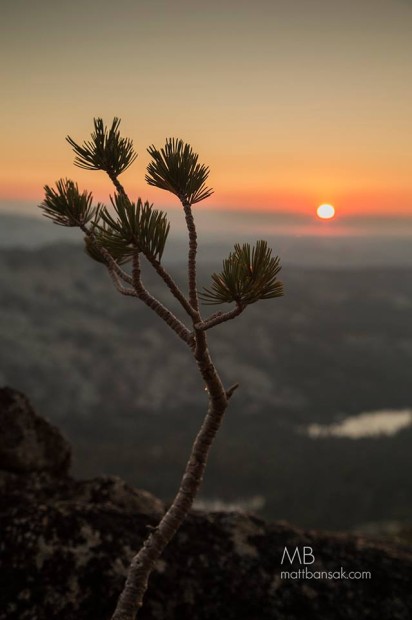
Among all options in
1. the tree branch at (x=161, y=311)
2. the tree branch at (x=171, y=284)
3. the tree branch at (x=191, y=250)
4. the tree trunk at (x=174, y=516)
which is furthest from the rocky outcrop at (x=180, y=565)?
the tree branch at (x=191, y=250)

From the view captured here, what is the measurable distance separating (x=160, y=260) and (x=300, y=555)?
7455 mm

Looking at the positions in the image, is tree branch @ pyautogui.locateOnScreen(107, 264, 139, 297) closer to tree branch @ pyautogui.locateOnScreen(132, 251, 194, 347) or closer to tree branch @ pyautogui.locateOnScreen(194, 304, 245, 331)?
tree branch @ pyautogui.locateOnScreen(132, 251, 194, 347)

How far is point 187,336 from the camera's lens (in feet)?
26.1

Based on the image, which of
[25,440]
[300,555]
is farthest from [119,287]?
[300,555]

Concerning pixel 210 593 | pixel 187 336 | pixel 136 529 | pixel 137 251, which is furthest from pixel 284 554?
pixel 137 251

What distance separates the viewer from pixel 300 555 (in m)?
11.7

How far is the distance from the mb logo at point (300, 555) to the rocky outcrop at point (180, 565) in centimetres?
5

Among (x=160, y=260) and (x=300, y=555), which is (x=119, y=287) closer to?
(x=160, y=260)

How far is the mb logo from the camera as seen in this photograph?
11.5 meters

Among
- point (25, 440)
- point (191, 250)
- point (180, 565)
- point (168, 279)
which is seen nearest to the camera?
point (168, 279)

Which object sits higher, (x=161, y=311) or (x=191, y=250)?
(x=191, y=250)

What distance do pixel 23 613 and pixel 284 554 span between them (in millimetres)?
5021

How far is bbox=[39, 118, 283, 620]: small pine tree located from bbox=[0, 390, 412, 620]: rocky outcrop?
156 cm

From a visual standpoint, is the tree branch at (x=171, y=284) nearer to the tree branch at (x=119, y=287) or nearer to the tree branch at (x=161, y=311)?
the tree branch at (x=161, y=311)
